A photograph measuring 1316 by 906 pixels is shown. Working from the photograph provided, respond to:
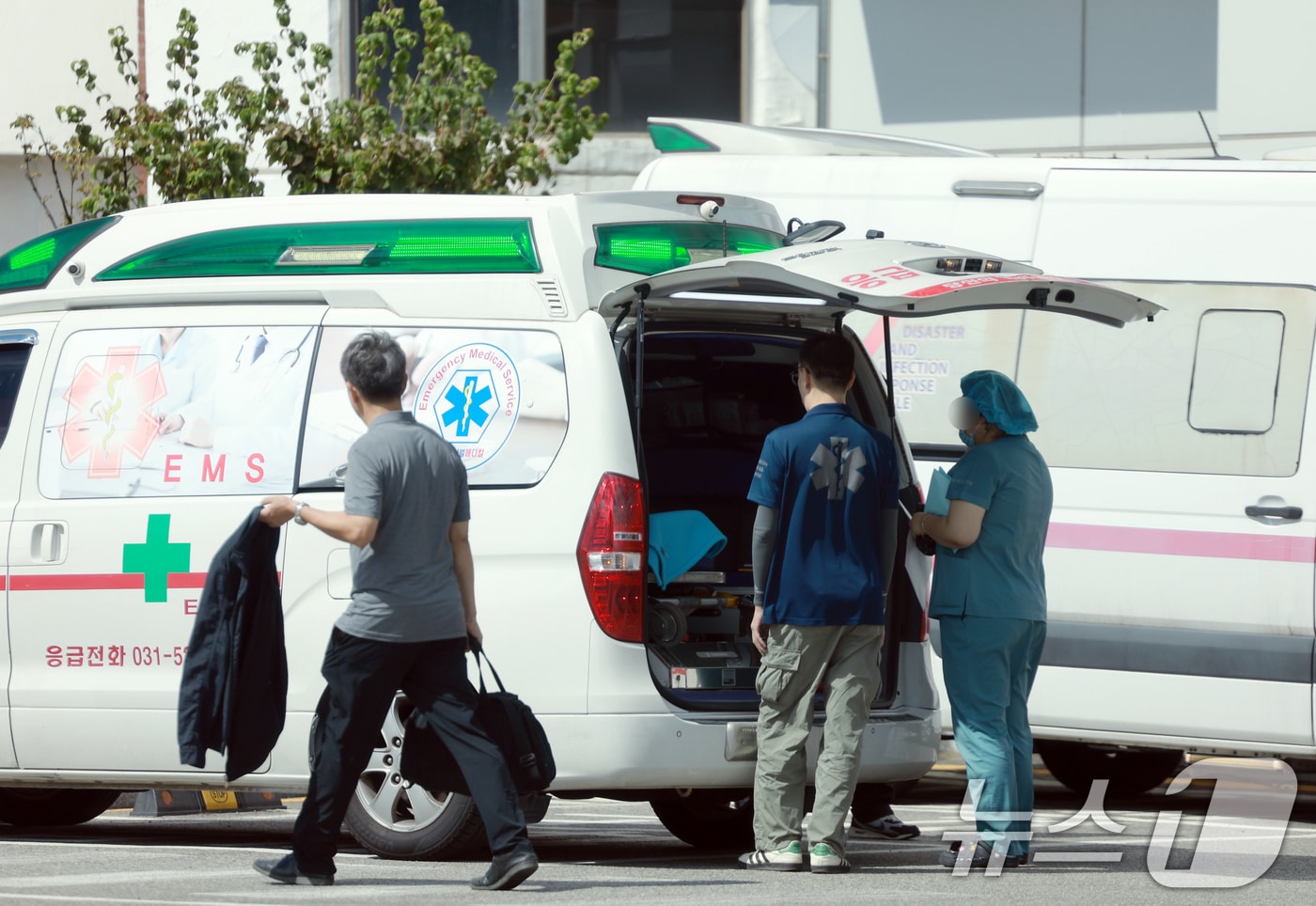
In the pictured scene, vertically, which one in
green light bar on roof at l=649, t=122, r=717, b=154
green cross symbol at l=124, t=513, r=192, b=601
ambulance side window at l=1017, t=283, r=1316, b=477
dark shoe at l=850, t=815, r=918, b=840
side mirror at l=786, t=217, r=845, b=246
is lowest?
dark shoe at l=850, t=815, r=918, b=840

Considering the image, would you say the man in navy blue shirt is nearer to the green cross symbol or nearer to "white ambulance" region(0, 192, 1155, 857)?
"white ambulance" region(0, 192, 1155, 857)

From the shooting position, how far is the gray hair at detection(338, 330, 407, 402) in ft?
20.3

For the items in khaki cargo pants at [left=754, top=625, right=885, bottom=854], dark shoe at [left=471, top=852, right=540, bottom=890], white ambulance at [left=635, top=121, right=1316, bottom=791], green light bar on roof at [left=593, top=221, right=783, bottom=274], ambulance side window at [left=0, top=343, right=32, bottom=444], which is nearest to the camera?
dark shoe at [left=471, top=852, right=540, bottom=890]

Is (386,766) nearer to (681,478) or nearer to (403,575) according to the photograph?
(403,575)

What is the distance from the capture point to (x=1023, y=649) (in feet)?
22.9

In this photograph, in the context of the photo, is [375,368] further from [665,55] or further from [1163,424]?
[665,55]

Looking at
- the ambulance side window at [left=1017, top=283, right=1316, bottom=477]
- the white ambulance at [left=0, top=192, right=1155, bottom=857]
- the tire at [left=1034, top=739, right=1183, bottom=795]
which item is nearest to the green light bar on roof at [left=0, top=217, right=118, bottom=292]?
the white ambulance at [left=0, top=192, right=1155, bottom=857]

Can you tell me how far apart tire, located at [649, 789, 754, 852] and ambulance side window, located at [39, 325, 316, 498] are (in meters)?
1.89

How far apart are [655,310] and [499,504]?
0.86 meters

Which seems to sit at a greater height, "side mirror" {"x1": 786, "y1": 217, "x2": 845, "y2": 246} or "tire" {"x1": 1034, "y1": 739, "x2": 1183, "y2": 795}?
"side mirror" {"x1": 786, "y1": 217, "x2": 845, "y2": 246}

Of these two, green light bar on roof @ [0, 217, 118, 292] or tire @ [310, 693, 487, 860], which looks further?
green light bar on roof @ [0, 217, 118, 292]

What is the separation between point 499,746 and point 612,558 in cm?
68

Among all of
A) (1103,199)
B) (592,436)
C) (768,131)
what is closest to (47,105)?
(768,131)

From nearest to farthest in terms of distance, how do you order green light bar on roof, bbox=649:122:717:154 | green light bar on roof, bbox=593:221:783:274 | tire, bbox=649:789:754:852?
green light bar on roof, bbox=593:221:783:274, tire, bbox=649:789:754:852, green light bar on roof, bbox=649:122:717:154
